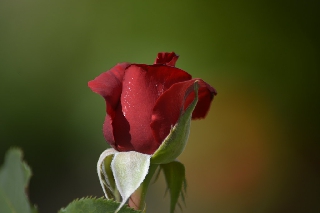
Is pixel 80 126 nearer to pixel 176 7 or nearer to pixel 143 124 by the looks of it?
pixel 176 7

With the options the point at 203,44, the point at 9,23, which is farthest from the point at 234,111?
the point at 9,23

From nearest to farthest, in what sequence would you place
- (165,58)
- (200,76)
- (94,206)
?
(94,206), (165,58), (200,76)

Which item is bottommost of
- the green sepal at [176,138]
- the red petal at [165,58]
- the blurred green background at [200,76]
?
the blurred green background at [200,76]

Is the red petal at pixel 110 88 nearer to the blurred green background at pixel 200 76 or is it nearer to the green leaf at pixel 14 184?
the green leaf at pixel 14 184

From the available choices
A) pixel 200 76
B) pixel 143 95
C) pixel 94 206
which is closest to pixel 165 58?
pixel 143 95

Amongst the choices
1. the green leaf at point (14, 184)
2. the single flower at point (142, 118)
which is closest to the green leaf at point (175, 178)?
the single flower at point (142, 118)

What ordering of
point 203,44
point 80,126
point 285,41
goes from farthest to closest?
point 285,41, point 203,44, point 80,126

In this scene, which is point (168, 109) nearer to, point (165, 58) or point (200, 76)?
point (165, 58)
